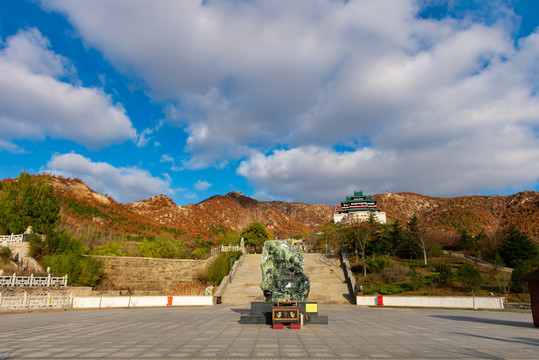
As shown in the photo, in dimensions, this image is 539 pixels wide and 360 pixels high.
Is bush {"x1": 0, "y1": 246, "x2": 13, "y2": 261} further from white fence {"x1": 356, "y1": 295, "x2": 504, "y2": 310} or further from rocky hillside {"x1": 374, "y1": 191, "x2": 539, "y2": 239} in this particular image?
rocky hillside {"x1": 374, "y1": 191, "x2": 539, "y2": 239}

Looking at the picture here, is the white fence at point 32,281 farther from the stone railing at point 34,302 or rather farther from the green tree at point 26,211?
the green tree at point 26,211

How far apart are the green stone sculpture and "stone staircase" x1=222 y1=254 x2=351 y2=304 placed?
10432 mm

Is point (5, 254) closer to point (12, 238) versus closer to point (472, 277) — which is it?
point (12, 238)

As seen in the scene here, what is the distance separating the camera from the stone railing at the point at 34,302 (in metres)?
16.1

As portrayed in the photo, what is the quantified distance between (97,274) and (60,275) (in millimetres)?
2939

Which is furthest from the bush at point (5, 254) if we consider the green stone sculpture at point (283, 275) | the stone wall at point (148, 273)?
the green stone sculpture at point (283, 275)

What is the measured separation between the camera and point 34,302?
55.0 feet

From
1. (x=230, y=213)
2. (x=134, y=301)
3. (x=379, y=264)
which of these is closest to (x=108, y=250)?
(x=134, y=301)

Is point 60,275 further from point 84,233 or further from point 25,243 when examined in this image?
point 84,233

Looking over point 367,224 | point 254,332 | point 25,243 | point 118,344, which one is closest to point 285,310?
point 254,332

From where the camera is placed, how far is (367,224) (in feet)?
97.7

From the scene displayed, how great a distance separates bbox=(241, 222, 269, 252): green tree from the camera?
42406mm

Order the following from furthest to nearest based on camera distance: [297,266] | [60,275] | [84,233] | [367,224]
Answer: [84,233], [367,224], [60,275], [297,266]

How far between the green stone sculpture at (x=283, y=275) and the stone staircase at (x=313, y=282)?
10.4m
